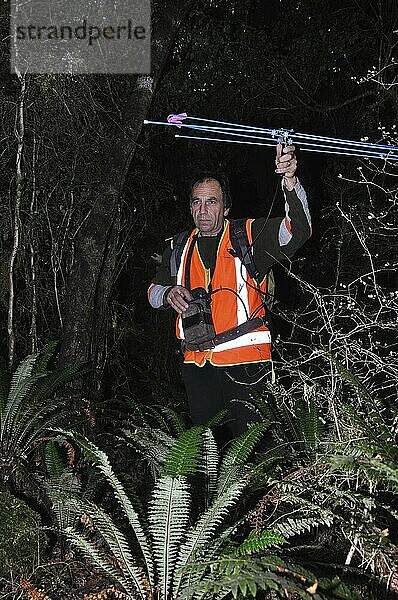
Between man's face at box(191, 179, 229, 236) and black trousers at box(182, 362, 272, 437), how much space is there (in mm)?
681

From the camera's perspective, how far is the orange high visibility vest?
3172mm

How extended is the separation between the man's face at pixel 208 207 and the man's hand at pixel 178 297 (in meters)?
0.33

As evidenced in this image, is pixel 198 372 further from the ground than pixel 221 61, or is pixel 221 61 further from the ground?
pixel 221 61

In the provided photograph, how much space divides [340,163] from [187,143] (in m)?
1.59

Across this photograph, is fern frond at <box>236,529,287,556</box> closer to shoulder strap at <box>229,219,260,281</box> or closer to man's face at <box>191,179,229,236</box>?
shoulder strap at <box>229,219,260,281</box>

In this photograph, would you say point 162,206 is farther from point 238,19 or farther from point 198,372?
point 198,372

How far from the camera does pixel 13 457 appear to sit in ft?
10.6

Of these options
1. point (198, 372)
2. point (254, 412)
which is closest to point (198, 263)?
point (198, 372)

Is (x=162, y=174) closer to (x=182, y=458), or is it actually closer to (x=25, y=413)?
(x=25, y=413)

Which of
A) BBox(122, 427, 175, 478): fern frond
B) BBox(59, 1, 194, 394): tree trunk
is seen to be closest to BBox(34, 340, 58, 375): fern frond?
BBox(59, 1, 194, 394): tree trunk

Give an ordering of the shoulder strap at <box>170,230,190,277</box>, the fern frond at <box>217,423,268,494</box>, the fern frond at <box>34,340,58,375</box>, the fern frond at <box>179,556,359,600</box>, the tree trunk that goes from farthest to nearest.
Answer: the tree trunk < the fern frond at <box>34,340,58,375</box> < the shoulder strap at <box>170,230,190,277</box> < the fern frond at <box>217,423,268,494</box> < the fern frond at <box>179,556,359,600</box>

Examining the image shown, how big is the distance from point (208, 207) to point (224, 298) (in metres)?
0.47

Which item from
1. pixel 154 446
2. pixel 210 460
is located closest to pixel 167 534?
pixel 210 460

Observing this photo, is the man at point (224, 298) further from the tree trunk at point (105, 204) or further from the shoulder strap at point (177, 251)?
the tree trunk at point (105, 204)
